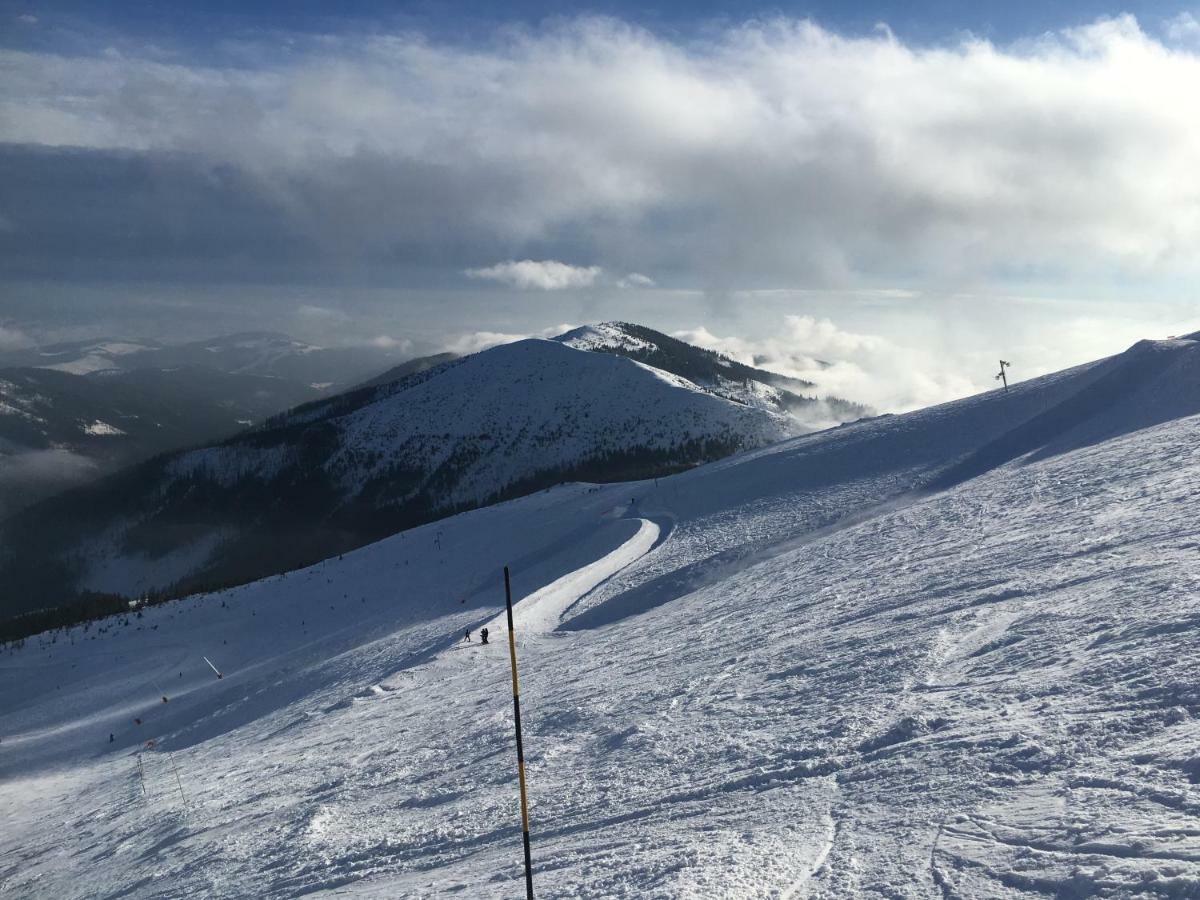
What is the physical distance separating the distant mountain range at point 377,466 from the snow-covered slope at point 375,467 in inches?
16.0

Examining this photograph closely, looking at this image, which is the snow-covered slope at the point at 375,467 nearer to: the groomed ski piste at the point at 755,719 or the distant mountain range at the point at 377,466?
the distant mountain range at the point at 377,466

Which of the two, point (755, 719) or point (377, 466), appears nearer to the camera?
point (755, 719)

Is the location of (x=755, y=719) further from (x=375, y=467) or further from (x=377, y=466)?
(x=375, y=467)

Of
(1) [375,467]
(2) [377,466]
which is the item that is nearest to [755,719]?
(2) [377,466]

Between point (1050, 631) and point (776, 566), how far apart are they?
50.9 feet

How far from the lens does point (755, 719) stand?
42.3 ft

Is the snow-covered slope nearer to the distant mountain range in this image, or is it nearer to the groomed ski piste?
the distant mountain range

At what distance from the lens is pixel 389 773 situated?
51.3 ft

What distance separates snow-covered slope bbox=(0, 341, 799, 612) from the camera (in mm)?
139875

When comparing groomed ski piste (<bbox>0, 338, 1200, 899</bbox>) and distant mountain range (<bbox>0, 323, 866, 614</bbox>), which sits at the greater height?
distant mountain range (<bbox>0, 323, 866, 614</bbox>)

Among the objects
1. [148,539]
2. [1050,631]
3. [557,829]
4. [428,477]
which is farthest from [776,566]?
[148,539]

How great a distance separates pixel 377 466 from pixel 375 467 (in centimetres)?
47

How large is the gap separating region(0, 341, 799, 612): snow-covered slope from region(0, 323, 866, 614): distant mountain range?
407mm

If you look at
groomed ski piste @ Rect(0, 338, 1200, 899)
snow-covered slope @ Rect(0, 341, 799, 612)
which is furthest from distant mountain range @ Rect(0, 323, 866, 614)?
groomed ski piste @ Rect(0, 338, 1200, 899)
